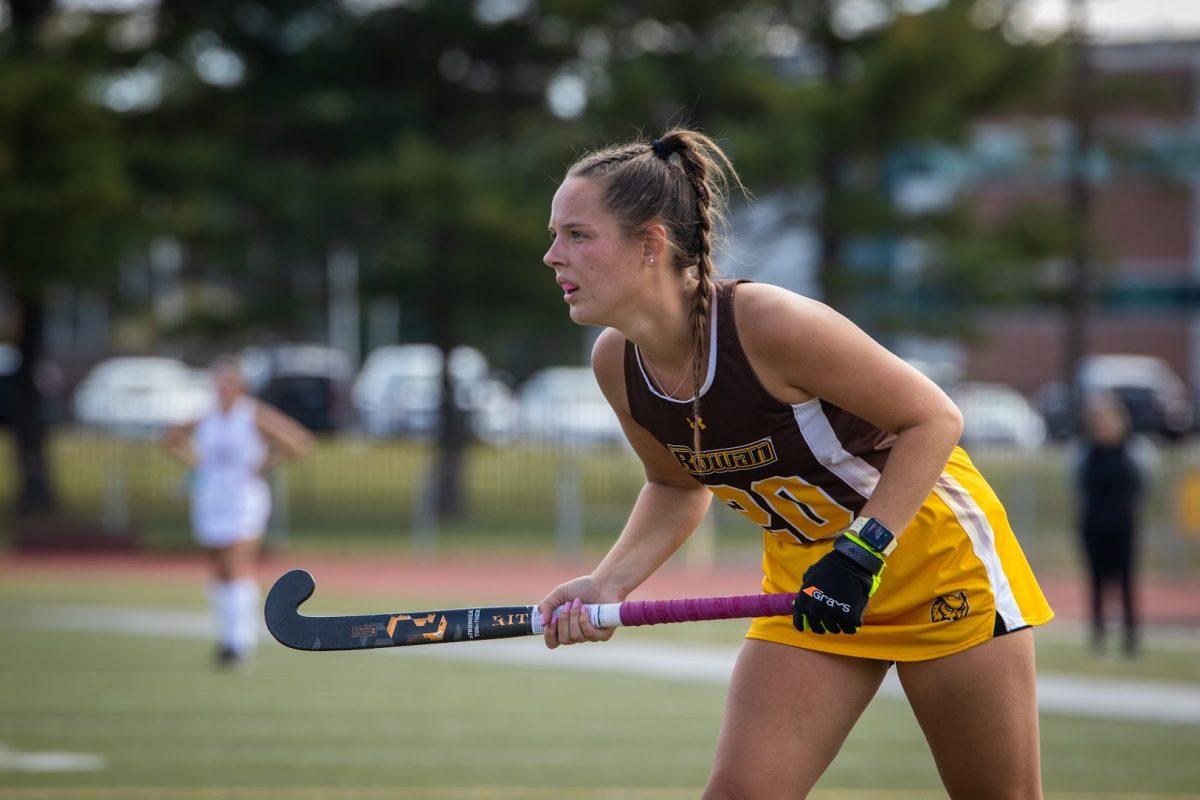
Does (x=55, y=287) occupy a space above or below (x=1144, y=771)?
above

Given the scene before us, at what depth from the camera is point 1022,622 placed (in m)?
3.88

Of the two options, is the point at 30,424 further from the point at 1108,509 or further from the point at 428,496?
the point at 1108,509

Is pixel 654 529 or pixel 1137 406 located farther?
pixel 1137 406

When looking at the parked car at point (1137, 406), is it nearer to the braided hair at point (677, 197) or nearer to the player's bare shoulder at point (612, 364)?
the player's bare shoulder at point (612, 364)

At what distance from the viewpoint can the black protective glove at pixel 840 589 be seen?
3576 mm

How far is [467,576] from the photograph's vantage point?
1870cm

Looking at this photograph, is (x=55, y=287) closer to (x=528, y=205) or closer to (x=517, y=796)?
(x=528, y=205)

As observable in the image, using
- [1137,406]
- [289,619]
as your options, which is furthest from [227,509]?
[1137,406]

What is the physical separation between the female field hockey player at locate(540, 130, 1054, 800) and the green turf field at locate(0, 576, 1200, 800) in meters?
3.54

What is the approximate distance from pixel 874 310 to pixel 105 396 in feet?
37.1

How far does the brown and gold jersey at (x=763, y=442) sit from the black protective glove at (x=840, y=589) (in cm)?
28

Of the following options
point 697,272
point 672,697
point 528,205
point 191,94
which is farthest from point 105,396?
point 697,272

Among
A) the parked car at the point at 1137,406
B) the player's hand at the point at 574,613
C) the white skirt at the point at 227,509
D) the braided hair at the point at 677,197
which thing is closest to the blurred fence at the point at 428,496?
the parked car at the point at 1137,406

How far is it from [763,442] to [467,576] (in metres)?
15.2
